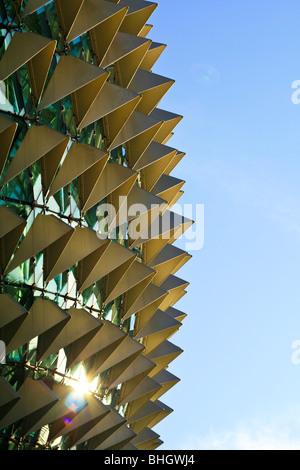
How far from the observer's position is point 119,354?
84.4ft

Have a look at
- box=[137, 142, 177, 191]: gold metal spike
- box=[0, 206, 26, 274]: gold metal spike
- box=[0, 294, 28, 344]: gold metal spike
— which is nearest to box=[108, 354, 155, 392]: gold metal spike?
box=[137, 142, 177, 191]: gold metal spike

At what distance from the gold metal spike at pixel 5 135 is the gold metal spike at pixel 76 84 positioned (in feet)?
8.15

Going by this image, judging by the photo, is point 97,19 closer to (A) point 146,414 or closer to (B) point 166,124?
(B) point 166,124

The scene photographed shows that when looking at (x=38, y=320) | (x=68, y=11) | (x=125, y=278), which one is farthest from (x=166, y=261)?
(x=68, y=11)

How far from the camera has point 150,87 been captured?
92.3ft

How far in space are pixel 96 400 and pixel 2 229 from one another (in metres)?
7.90

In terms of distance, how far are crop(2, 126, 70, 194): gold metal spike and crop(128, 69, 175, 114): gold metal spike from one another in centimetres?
795

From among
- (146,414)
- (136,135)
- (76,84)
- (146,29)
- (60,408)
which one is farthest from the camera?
(146,29)

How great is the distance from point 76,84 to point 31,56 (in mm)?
2403

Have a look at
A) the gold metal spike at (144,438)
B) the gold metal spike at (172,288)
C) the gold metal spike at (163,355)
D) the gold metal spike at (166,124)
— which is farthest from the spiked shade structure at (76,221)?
the gold metal spike at (144,438)

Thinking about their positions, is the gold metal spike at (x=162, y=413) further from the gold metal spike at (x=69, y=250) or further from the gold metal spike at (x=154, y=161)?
the gold metal spike at (x=69, y=250)

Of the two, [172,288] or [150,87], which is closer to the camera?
[150,87]
